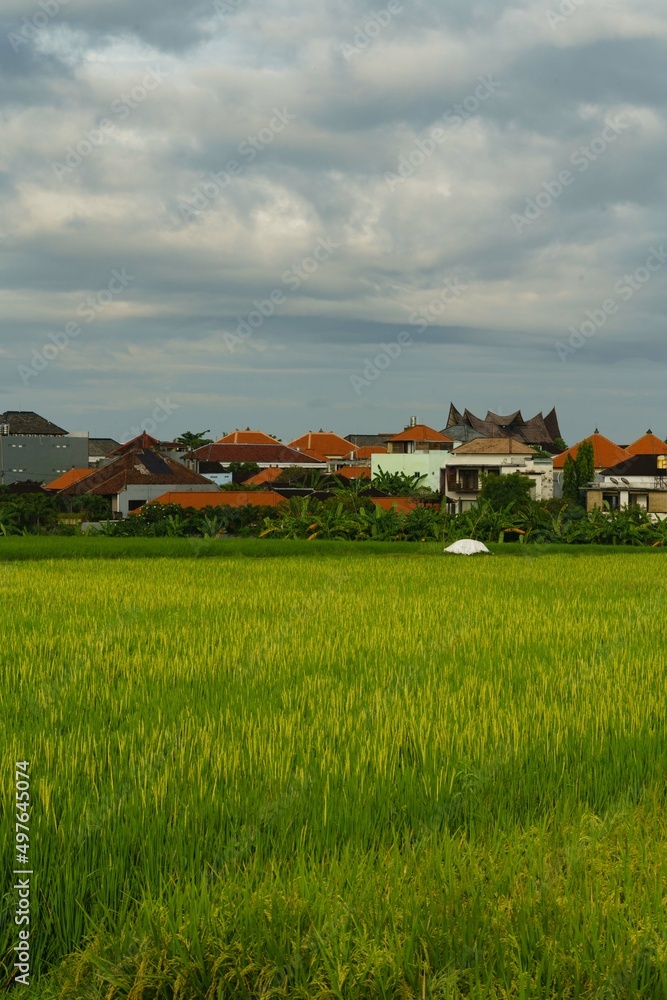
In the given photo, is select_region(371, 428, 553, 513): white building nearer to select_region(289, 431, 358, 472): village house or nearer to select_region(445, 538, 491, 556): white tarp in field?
select_region(445, 538, 491, 556): white tarp in field

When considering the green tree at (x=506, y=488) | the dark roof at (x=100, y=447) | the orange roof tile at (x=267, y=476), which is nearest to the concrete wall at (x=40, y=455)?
the orange roof tile at (x=267, y=476)

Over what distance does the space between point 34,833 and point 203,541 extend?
71.5 feet

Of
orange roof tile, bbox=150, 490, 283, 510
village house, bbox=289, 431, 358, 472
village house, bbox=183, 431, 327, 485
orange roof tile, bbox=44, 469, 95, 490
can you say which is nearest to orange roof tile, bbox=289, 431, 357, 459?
village house, bbox=289, 431, 358, 472

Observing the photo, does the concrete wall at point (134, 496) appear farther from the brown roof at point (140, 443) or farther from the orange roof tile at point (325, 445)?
the orange roof tile at point (325, 445)

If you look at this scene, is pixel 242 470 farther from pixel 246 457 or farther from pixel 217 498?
pixel 217 498

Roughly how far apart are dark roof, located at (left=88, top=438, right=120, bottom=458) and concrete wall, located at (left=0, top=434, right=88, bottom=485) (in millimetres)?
28015

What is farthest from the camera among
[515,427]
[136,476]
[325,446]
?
[515,427]

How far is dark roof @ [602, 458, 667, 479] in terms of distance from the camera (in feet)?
169

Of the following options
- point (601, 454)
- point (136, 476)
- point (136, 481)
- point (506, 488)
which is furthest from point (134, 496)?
point (601, 454)

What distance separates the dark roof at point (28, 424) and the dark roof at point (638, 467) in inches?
2282

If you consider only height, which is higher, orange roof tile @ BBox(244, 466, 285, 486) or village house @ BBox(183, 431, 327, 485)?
village house @ BBox(183, 431, 327, 485)

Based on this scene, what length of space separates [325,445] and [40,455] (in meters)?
34.3

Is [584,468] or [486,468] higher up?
[584,468]

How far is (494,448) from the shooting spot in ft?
184
